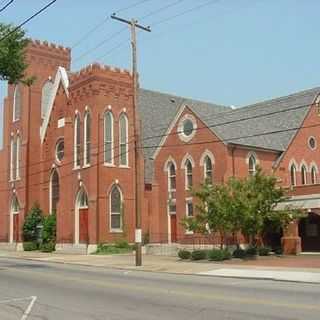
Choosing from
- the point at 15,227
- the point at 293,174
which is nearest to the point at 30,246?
the point at 15,227

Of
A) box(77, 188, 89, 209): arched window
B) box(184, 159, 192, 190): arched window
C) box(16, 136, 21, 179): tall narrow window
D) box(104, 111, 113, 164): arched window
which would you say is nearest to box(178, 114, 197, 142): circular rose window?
box(184, 159, 192, 190): arched window

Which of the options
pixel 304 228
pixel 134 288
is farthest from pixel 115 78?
pixel 134 288

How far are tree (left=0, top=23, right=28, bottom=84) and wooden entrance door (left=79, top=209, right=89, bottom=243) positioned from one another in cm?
1879

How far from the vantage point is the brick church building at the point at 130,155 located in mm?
43688

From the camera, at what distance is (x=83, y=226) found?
149ft

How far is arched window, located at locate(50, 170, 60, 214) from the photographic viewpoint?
166ft

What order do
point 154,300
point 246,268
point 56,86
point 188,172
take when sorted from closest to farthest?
point 154,300, point 246,268, point 188,172, point 56,86

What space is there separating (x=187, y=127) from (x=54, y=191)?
45.0ft

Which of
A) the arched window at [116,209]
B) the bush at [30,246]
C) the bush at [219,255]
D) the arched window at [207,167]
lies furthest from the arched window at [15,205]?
the bush at [219,255]

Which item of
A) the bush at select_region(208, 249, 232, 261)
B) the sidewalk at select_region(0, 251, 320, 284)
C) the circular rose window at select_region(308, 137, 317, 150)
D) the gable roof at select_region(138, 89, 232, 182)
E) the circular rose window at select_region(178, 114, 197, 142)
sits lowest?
the sidewalk at select_region(0, 251, 320, 284)

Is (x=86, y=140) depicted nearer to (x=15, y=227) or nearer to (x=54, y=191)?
(x=54, y=191)

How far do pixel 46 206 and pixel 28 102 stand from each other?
959 cm

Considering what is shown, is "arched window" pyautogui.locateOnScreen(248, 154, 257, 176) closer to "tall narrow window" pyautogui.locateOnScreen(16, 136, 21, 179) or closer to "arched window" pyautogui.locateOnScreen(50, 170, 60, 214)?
"arched window" pyautogui.locateOnScreen(50, 170, 60, 214)

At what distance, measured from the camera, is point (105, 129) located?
149ft
